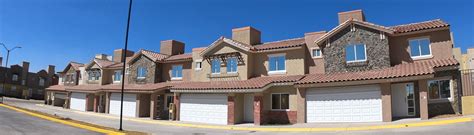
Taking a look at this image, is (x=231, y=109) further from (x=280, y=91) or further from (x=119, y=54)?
(x=119, y=54)

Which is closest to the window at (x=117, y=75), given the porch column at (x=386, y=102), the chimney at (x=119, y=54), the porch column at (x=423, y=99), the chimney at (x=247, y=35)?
the chimney at (x=119, y=54)

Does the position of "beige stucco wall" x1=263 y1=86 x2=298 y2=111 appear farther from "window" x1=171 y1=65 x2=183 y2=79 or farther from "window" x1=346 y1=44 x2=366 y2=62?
"window" x1=171 y1=65 x2=183 y2=79

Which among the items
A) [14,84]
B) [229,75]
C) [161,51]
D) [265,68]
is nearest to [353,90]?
[265,68]

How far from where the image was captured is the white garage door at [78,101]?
145ft

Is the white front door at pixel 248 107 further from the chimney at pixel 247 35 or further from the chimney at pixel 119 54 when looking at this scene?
the chimney at pixel 119 54

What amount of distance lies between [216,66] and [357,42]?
12.1 meters

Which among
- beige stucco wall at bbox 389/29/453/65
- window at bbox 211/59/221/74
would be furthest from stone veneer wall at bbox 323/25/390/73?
window at bbox 211/59/221/74

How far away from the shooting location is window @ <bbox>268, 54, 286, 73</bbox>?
93.5 feet

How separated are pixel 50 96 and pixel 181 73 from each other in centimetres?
2832

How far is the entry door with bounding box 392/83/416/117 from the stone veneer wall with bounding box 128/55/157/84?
2268cm

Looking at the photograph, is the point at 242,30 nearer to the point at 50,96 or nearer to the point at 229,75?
the point at 229,75

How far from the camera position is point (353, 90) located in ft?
75.2

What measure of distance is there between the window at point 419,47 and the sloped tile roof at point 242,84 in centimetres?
756

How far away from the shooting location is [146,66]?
37500 mm
